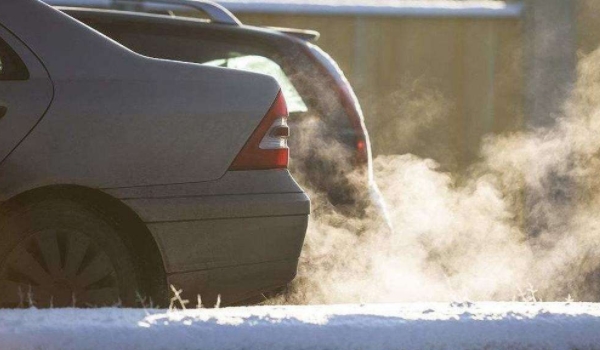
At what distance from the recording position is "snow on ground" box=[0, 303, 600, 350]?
3.45 meters

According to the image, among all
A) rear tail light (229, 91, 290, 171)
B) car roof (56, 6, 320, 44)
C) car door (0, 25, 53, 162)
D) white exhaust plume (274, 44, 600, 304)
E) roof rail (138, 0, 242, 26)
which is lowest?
white exhaust plume (274, 44, 600, 304)

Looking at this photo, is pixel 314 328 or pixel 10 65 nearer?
pixel 314 328

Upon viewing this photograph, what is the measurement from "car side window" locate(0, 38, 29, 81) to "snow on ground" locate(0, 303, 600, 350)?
5.17 feet

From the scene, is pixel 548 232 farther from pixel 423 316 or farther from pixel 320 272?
pixel 423 316

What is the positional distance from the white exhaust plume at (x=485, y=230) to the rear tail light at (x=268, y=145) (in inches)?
32.9

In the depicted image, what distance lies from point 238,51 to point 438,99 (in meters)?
6.42

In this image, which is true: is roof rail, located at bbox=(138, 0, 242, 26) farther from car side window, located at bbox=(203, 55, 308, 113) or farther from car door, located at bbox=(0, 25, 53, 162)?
car door, located at bbox=(0, 25, 53, 162)

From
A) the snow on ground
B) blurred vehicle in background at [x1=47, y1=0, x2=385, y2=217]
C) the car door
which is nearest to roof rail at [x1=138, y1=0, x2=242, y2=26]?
blurred vehicle in background at [x1=47, y1=0, x2=385, y2=217]

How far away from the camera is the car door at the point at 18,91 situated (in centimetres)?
485

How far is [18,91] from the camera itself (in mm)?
4938

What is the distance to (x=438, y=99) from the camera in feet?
41.7

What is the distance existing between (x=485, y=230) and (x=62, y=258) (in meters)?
4.87

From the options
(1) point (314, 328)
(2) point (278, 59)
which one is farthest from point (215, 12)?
(1) point (314, 328)

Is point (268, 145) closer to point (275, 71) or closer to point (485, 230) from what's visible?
point (275, 71)
